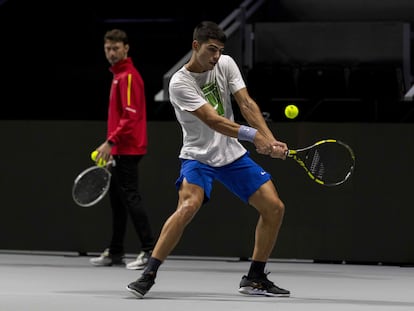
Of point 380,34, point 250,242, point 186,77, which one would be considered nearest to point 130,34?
point 380,34

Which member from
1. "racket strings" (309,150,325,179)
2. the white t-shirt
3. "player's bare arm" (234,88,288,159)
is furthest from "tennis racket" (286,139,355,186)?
the white t-shirt

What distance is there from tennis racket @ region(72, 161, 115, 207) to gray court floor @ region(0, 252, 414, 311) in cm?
52

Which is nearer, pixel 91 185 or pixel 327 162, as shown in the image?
pixel 327 162

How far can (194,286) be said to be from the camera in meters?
7.57

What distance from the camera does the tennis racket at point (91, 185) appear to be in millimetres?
8688

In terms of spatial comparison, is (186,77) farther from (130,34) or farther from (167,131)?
(130,34)

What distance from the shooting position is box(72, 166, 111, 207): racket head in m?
8.68

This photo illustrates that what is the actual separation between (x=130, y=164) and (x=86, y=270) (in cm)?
86

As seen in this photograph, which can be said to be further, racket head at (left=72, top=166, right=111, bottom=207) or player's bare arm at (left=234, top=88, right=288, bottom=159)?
racket head at (left=72, top=166, right=111, bottom=207)

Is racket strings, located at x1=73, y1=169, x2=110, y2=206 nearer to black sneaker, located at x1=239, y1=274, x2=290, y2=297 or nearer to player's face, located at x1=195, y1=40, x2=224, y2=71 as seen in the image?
black sneaker, located at x1=239, y1=274, x2=290, y2=297

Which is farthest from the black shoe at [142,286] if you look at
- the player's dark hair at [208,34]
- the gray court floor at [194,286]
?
the player's dark hair at [208,34]

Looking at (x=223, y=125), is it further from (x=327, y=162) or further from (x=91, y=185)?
(x=91, y=185)

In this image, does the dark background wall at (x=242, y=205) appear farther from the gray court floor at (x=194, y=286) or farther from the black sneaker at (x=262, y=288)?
the black sneaker at (x=262, y=288)

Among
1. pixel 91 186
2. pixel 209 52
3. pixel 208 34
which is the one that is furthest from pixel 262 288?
pixel 91 186
